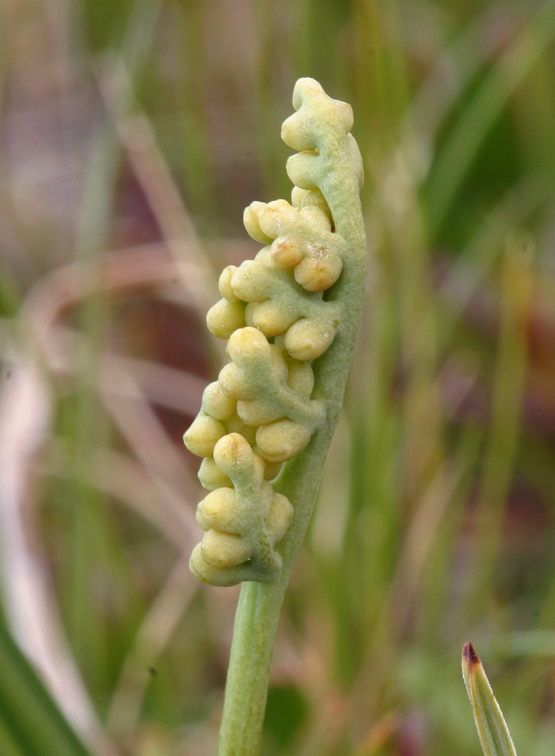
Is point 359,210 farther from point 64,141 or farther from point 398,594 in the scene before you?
point 64,141

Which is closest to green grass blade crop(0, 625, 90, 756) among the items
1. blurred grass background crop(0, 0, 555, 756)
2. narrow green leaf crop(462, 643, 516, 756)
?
blurred grass background crop(0, 0, 555, 756)

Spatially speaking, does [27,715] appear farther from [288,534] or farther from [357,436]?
[357,436]

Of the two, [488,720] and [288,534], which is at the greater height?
[288,534]

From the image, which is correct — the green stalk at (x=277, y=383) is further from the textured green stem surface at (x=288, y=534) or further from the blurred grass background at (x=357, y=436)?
the blurred grass background at (x=357, y=436)

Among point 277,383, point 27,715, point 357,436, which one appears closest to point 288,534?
point 277,383

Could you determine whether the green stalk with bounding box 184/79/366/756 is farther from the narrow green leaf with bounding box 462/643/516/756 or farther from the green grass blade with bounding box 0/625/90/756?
the green grass blade with bounding box 0/625/90/756

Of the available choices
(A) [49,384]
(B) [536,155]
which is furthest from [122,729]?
(B) [536,155]

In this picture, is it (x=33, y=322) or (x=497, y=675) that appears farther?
(x=33, y=322)
